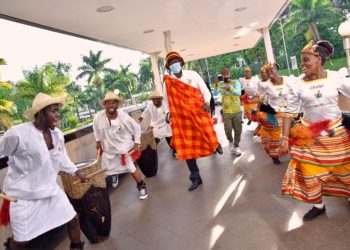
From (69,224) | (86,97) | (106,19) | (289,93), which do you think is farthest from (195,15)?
(86,97)

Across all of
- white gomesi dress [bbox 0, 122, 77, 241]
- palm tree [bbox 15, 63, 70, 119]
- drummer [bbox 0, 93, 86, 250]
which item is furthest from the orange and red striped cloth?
palm tree [bbox 15, 63, 70, 119]

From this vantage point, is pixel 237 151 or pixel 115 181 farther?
pixel 237 151

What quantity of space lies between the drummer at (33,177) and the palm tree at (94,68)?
4407 cm

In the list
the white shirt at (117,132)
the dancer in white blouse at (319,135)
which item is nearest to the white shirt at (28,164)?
the white shirt at (117,132)

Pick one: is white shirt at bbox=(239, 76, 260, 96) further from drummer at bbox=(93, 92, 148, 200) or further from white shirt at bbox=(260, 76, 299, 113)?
drummer at bbox=(93, 92, 148, 200)

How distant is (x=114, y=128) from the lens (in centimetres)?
455

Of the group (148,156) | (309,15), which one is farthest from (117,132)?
(309,15)

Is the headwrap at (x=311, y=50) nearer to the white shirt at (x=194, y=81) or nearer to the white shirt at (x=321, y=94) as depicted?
the white shirt at (x=321, y=94)

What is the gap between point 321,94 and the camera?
2.81 meters

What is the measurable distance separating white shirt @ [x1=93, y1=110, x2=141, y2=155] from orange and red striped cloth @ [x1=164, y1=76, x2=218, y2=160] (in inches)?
22.0

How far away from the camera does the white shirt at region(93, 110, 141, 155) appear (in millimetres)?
4555

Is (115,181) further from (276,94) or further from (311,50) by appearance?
(311,50)

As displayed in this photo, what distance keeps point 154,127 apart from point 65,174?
356cm

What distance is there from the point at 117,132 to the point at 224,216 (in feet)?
6.23
